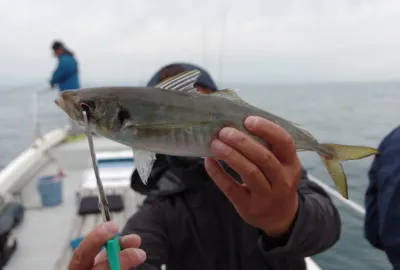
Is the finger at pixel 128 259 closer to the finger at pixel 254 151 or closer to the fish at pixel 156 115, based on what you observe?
the fish at pixel 156 115

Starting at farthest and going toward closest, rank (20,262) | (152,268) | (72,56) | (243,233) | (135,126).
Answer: (72,56), (20,262), (243,233), (152,268), (135,126)

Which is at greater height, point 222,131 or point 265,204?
point 222,131

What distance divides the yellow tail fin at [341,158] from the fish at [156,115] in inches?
15.1

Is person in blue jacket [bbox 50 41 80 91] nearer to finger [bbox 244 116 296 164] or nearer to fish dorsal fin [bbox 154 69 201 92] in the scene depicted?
fish dorsal fin [bbox 154 69 201 92]

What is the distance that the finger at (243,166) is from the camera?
1260 mm

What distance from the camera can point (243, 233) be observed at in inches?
106

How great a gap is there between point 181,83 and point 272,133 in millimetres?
381

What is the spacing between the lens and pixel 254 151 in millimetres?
1312

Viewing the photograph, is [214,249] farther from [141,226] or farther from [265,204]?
[265,204]

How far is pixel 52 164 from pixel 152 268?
6537mm

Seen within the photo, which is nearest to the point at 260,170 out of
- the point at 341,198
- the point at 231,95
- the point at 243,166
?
the point at 243,166

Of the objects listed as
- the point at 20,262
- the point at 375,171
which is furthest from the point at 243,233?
the point at 20,262

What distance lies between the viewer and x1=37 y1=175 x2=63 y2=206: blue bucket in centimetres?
606

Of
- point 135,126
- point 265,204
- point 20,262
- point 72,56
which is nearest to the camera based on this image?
point 135,126
